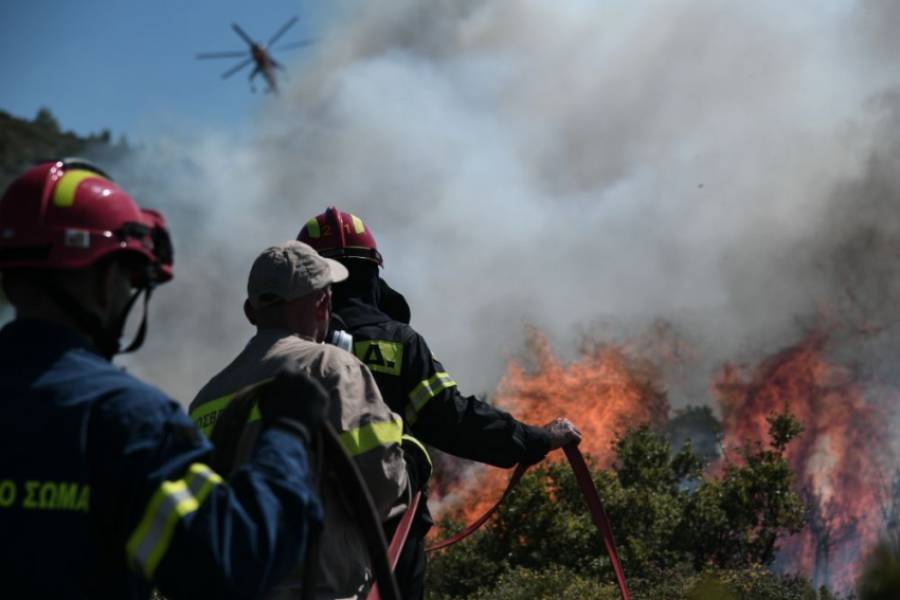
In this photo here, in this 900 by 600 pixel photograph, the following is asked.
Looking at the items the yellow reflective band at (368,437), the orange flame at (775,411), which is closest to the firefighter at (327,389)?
the yellow reflective band at (368,437)

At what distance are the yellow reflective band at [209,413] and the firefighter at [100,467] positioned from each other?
1.34m

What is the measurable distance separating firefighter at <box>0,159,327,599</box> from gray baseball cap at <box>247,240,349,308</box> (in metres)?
1.33

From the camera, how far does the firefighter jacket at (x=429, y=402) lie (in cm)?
457

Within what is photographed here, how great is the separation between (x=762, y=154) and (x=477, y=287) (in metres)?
5.85

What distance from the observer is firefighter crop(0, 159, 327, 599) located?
217 centimetres

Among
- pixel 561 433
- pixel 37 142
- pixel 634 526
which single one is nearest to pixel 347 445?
pixel 561 433

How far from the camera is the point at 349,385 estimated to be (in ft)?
11.7

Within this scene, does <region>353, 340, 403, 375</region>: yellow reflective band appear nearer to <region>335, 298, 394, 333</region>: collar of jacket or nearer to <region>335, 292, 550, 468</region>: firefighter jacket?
<region>335, 292, 550, 468</region>: firefighter jacket

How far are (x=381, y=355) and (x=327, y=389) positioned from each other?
1068 mm

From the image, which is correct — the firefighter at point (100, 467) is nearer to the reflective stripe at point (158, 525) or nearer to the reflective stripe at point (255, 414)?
the reflective stripe at point (158, 525)

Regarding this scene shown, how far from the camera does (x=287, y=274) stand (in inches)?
148

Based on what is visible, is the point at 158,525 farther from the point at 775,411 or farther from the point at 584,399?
the point at 775,411

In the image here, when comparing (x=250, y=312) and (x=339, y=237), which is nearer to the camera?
(x=250, y=312)

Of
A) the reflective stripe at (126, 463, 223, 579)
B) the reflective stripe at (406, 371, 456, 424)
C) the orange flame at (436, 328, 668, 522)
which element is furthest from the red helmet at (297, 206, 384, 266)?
the orange flame at (436, 328, 668, 522)
